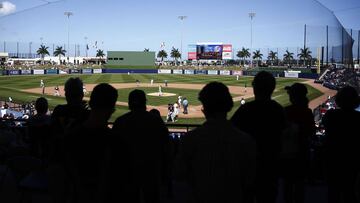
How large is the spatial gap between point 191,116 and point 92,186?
74.3 feet

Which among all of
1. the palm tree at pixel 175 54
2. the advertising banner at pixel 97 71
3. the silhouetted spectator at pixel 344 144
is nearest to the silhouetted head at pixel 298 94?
the silhouetted spectator at pixel 344 144

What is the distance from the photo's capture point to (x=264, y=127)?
353 cm

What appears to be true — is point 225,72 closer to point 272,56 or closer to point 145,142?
point 272,56

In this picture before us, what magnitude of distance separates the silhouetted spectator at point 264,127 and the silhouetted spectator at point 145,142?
110 centimetres

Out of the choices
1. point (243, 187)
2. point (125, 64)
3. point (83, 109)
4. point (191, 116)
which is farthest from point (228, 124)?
point (125, 64)

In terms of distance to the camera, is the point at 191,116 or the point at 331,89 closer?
the point at 331,89

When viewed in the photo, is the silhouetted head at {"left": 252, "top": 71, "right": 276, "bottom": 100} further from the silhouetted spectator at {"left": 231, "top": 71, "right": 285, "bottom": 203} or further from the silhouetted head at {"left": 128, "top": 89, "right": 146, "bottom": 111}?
the silhouetted head at {"left": 128, "top": 89, "right": 146, "bottom": 111}

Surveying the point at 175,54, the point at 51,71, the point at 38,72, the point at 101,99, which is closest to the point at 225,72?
the point at 51,71

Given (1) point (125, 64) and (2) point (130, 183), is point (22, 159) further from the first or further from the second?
(1) point (125, 64)

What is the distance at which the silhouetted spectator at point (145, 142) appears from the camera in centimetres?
413

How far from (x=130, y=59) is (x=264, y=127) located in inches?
3169

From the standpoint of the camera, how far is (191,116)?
25266mm

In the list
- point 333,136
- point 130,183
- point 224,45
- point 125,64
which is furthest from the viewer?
point 224,45

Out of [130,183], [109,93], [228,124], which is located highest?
[109,93]
